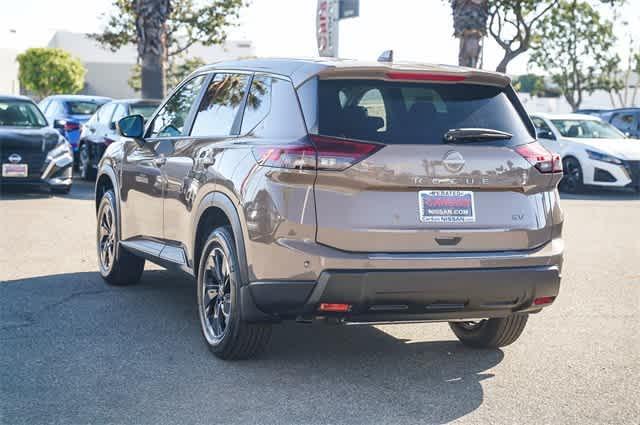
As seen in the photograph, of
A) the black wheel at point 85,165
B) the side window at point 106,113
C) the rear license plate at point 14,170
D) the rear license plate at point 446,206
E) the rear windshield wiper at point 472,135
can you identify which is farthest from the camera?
the black wheel at point 85,165

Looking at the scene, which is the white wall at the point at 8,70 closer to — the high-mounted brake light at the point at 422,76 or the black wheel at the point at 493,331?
the black wheel at the point at 493,331

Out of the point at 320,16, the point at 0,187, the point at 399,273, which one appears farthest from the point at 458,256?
the point at 320,16

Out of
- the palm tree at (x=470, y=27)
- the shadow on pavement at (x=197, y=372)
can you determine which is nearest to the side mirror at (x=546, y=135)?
the palm tree at (x=470, y=27)

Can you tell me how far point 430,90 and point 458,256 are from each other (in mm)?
973

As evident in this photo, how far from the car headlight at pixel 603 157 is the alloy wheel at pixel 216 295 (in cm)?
1526

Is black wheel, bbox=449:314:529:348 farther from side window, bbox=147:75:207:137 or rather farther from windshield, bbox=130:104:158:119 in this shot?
windshield, bbox=130:104:158:119

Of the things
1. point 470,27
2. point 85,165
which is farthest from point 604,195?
point 85,165

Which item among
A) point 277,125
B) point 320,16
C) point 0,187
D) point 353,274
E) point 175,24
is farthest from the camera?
point 175,24

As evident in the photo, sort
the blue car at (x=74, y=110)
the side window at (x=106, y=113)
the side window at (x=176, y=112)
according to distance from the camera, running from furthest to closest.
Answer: the blue car at (x=74, y=110), the side window at (x=106, y=113), the side window at (x=176, y=112)

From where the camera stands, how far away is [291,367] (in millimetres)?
5941

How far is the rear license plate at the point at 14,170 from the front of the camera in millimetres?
15602

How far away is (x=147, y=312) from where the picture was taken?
7469 millimetres

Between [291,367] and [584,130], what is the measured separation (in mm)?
16693

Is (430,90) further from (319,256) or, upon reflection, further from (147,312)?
(147,312)
